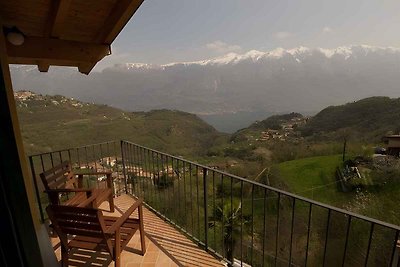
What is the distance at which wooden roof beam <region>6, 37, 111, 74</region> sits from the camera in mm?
3095

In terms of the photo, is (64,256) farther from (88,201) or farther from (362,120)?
(362,120)

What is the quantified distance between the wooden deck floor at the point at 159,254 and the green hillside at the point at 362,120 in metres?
46.7

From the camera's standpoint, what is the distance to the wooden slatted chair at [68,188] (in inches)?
137

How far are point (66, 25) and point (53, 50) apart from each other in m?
0.52

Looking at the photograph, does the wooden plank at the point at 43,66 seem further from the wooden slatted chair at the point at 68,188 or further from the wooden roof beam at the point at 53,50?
the wooden slatted chair at the point at 68,188

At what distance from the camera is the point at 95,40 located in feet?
11.5

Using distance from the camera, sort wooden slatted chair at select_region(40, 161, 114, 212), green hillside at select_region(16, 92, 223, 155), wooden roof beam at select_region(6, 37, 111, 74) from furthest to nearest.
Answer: green hillside at select_region(16, 92, 223, 155), wooden slatted chair at select_region(40, 161, 114, 212), wooden roof beam at select_region(6, 37, 111, 74)

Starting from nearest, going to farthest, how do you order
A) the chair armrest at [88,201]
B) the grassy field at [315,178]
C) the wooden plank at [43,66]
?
1. the chair armrest at [88,201]
2. the wooden plank at [43,66]
3. the grassy field at [315,178]

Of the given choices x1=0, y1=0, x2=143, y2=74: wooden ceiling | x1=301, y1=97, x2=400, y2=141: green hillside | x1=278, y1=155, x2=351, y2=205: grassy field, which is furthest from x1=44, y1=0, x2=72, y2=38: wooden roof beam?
x1=301, y1=97, x2=400, y2=141: green hillside

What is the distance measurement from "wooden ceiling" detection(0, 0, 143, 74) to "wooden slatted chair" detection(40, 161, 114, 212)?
163cm

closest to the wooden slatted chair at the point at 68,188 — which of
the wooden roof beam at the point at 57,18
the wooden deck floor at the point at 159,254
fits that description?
the wooden deck floor at the point at 159,254

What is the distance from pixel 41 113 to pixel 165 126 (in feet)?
129

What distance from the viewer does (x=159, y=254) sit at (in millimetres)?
3389

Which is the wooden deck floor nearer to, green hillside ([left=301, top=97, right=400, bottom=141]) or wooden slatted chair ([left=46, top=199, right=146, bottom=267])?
wooden slatted chair ([left=46, top=199, right=146, bottom=267])
